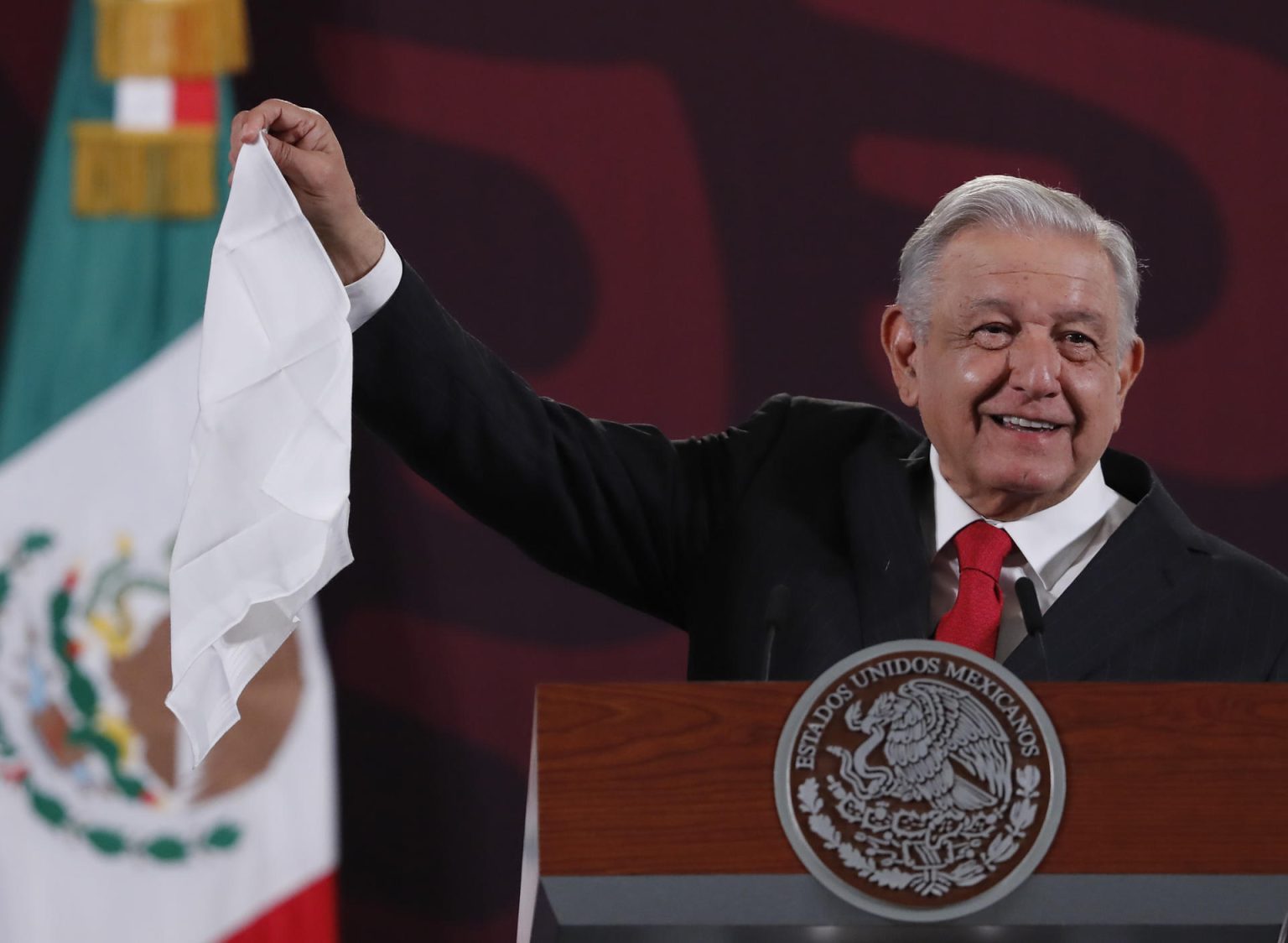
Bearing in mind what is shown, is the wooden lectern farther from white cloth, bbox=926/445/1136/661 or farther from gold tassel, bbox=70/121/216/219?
gold tassel, bbox=70/121/216/219

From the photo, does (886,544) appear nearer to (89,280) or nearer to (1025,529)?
(1025,529)

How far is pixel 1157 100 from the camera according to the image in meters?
3.13

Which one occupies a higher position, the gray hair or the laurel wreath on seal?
the gray hair

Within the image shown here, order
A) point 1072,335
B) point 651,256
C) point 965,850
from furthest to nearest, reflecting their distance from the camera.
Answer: point 651,256
point 1072,335
point 965,850

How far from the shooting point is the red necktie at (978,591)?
5.16 feet

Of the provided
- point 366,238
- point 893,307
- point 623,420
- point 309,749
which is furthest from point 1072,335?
point 309,749

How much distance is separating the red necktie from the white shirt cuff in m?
0.62

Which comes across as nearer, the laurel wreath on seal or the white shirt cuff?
the laurel wreath on seal

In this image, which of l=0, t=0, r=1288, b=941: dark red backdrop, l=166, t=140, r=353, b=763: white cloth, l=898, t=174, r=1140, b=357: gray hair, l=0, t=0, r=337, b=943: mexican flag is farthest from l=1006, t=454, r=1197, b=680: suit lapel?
l=0, t=0, r=337, b=943: mexican flag

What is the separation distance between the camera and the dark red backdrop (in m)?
3.01

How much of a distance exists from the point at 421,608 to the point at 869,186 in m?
1.12

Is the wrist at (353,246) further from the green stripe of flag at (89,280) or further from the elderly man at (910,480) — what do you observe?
the green stripe of flag at (89,280)

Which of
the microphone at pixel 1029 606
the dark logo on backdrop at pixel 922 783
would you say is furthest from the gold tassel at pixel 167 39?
the dark logo on backdrop at pixel 922 783

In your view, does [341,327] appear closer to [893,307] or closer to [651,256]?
[893,307]
